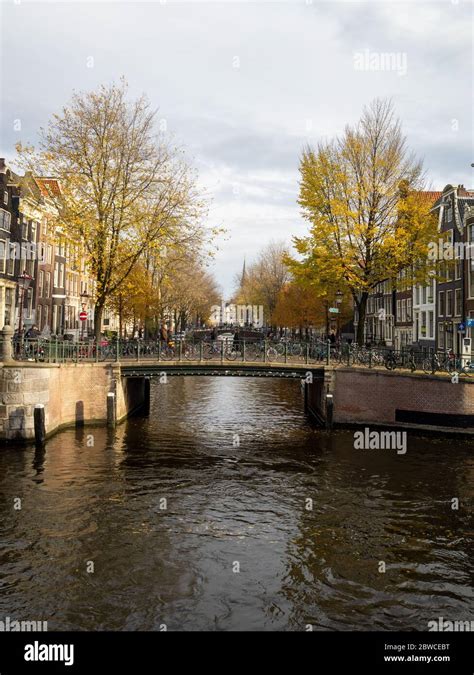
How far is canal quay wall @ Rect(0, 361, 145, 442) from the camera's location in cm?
2217

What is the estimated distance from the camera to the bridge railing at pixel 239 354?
25.8 meters

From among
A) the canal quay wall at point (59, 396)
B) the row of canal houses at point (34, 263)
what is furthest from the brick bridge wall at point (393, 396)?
the row of canal houses at point (34, 263)

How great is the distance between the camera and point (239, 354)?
28875 mm

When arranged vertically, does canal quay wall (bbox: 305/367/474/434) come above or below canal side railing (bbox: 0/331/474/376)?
below

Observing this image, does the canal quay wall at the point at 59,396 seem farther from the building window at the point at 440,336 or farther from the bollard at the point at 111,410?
the building window at the point at 440,336

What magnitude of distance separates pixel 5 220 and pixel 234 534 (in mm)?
35325

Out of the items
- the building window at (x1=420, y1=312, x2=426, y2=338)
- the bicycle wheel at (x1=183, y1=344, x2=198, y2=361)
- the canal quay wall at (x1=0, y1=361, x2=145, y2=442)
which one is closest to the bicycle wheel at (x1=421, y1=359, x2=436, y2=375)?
the bicycle wheel at (x1=183, y1=344, x2=198, y2=361)

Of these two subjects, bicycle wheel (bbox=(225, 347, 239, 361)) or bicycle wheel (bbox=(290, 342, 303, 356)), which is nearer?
bicycle wheel (bbox=(225, 347, 239, 361))

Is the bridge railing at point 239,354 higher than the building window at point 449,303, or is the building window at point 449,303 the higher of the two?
the building window at point 449,303

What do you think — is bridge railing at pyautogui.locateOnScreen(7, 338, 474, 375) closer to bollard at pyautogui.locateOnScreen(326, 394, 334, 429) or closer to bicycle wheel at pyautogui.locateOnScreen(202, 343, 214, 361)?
bicycle wheel at pyautogui.locateOnScreen(202, 343, 214, 361)

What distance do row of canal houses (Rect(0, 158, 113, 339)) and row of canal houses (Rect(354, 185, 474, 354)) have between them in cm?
2330

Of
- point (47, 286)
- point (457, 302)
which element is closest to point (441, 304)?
point (457, 302)

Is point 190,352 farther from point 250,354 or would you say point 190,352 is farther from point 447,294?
point 447,294

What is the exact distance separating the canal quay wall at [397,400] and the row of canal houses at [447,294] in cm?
708
